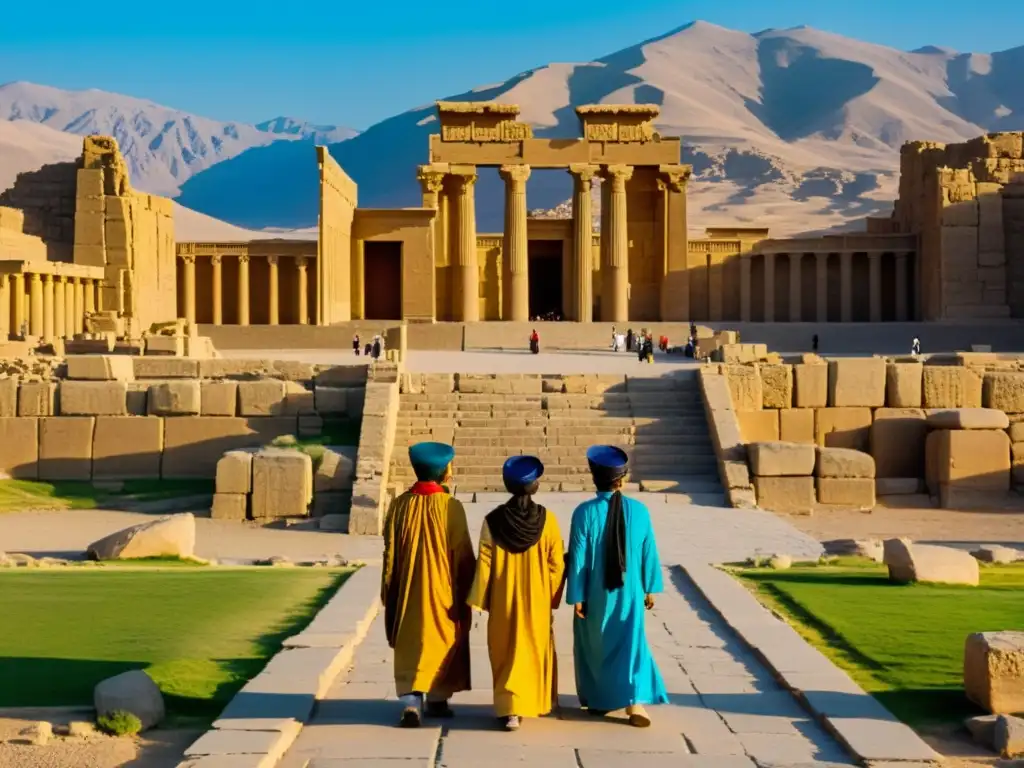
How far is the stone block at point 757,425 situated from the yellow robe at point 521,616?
571 inches

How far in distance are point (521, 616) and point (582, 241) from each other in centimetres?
3877

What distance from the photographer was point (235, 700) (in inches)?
278

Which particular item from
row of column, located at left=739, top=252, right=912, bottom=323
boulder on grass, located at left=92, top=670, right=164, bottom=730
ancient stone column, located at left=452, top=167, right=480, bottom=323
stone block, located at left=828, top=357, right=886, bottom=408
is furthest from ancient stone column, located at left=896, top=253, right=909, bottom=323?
boulder on grass, located at left=92, top=670, right=164, bottom=730

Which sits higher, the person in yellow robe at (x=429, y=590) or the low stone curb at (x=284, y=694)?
the person in yellow robe at (x=429, y=590)

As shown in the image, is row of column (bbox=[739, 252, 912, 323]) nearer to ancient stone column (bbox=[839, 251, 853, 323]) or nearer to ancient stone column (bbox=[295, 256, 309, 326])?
ancient stone column (bbox=[839, 251, 853, 323])

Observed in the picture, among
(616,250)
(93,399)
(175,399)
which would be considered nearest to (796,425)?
(175,399)

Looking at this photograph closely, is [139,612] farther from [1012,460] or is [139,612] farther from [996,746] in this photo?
[1012,460]

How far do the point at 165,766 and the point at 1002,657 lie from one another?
427 centimetres

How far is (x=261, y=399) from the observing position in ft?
68.1

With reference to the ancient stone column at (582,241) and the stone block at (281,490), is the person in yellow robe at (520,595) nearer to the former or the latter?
the stone block at (281,490)

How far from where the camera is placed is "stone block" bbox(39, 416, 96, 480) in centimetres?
2052

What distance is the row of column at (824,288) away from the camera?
4656 cm

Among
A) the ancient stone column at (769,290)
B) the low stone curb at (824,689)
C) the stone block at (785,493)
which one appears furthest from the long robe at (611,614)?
the ancient stone column at (769,290)

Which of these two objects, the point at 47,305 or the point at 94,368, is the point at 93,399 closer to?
the point at 94,368
